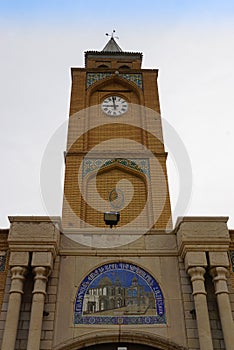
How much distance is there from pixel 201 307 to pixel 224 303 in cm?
47

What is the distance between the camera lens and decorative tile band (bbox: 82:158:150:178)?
1508cm

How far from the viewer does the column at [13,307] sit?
7.44 metres

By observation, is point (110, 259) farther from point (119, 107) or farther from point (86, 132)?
point (119, 107)

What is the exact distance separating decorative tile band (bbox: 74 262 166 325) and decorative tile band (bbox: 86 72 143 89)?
38.0ft

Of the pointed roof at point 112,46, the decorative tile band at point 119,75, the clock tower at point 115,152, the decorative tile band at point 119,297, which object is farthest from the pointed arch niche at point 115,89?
the decorative tile band at point 119,297

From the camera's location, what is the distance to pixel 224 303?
790 cm

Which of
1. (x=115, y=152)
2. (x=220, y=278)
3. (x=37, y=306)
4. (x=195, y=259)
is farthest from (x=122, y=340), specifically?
(x=115, y=152)

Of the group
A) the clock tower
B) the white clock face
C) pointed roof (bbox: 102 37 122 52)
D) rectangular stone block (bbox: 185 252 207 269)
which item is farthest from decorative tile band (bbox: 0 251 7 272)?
pointed roof (bbox: 102 37 122 52)

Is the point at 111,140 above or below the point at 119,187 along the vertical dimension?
above

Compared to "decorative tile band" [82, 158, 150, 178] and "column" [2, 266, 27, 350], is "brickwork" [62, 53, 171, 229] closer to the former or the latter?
"decorative tile band" [82, 158, 150, 178]

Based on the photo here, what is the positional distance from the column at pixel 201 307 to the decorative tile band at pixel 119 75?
11880 mm

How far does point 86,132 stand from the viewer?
654 inches

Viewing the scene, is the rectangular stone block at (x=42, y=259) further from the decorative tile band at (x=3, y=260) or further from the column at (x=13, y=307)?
the decorative tile band at (x=3, y=260)

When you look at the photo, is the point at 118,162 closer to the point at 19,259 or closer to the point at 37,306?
the point at 19,259
